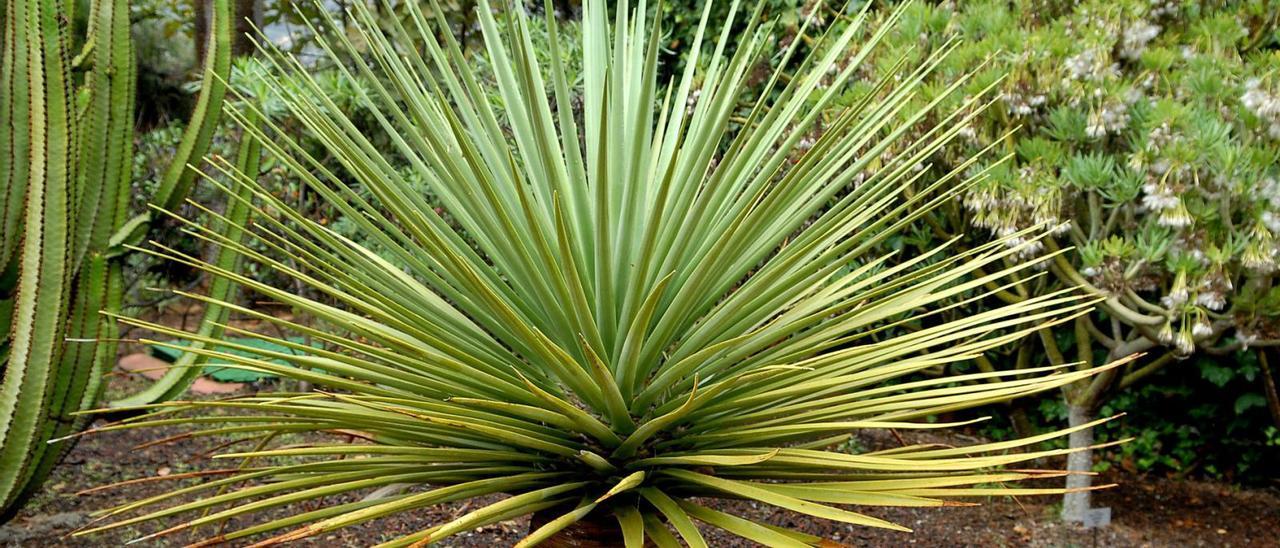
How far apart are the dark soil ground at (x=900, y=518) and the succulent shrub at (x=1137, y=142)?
0.47 m

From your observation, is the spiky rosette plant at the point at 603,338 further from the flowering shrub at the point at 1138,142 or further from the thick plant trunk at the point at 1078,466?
the thick plant trunk at the point at 1078,466

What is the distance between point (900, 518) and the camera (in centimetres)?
430

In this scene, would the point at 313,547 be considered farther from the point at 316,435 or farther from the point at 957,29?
the point at 957,29

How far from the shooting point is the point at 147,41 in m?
8.50

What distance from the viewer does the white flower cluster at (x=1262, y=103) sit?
305 cm

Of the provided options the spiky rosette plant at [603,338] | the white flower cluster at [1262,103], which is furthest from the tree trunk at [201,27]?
the white flower cluster at [1262,103]

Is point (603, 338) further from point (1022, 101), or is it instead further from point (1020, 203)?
point (1022, 101)

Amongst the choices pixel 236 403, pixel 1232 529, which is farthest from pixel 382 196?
pixel 1232 529

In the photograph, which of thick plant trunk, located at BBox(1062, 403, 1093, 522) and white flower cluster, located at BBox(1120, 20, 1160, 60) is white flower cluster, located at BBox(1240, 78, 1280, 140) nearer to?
white flower cluster, located at BBox(1120, 20, 1160, 60)

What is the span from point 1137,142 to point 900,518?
189 centimetres

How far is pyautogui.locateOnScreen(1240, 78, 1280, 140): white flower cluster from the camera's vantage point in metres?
3.05

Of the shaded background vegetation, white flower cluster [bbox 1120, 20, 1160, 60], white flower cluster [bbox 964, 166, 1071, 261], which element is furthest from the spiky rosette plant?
white flower cluster [bbox 1120, 20, 1160, 60]

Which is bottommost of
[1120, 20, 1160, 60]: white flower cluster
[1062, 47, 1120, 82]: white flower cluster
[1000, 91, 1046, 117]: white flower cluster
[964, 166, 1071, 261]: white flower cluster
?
[964, 166, 1071, 261]: white flower cluster

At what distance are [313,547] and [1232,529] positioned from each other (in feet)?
13.0
